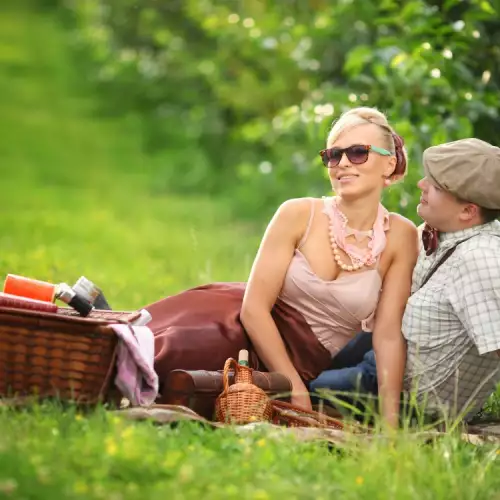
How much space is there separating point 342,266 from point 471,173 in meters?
0.64

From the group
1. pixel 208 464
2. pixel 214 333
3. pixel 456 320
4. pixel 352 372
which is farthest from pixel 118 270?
pixel 208 464

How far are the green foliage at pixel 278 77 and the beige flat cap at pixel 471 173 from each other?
1878 mm

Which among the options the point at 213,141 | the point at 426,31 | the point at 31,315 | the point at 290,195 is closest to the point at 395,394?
the point at 31,315

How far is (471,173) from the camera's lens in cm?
518

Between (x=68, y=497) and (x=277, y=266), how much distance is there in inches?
74.8

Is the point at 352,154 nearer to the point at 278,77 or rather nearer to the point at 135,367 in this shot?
the point at 135,367

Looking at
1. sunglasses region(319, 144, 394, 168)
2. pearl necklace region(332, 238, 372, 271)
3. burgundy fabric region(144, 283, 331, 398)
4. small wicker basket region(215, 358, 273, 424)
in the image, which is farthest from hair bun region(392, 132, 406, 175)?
small wicker basket region(215, 358, 273, 424)

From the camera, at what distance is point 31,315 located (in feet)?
15.3

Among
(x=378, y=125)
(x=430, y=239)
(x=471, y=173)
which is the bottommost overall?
(x=430, y=239)

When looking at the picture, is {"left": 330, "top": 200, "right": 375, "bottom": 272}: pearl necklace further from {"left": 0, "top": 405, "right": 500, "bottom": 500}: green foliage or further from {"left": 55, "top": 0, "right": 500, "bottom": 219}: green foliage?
{"left": 55, "top": 0, "right": 500, "bottom": 219}: green foliage

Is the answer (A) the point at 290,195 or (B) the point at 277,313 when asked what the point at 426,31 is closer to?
(B) the point at 277,313

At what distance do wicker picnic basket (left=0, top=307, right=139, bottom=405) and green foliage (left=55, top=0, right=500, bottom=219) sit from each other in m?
2.75

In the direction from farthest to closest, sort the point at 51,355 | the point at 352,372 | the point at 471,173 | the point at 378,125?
1. the point at 352,372
2. the point at 378,125
3. the point at 471,173
4. the point at 51,355

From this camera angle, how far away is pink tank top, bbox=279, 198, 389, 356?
5.38 m
